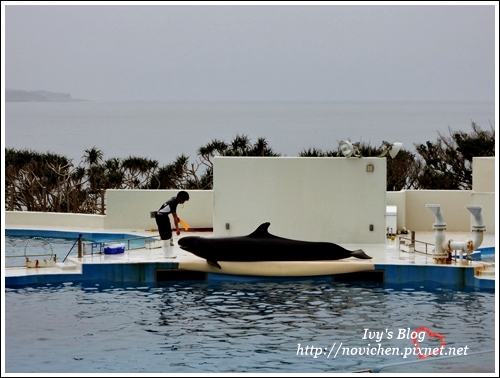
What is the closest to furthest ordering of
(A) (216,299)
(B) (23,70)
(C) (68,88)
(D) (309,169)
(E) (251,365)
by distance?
(E) (251,365)
(A) (216,299)
(D) (309,169)
(B) (23,70)
(C) (68,88)

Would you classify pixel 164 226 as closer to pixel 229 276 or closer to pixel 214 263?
pixel 214 263

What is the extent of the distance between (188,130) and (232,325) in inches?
4195

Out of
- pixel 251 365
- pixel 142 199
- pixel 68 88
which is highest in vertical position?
pixel 68 88

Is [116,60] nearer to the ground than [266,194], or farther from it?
farther from it

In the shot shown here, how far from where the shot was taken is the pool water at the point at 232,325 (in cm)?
1047

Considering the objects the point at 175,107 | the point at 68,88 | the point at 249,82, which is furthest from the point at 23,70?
the point at 175,107

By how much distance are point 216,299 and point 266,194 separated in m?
3.67

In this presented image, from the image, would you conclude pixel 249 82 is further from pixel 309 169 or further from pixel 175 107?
pixel 309 169

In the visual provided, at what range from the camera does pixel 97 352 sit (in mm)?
10898

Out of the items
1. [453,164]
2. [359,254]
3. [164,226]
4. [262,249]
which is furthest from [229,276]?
[453,164]

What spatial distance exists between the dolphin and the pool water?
474 millimetres

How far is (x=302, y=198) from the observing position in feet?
55.6

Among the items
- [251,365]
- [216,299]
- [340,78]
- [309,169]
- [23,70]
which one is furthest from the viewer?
[340,78]

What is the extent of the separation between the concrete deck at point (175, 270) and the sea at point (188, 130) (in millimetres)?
56638
